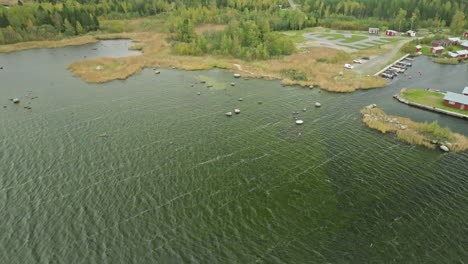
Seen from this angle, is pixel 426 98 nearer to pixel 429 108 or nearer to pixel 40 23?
pixel 429 108

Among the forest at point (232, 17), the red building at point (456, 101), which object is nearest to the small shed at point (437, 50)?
the forest at point (232, 17)

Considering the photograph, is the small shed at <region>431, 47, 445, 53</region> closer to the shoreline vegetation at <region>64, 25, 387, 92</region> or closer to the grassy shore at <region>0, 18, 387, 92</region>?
the grassy shore at <region>0, 18, 387, 92</region>

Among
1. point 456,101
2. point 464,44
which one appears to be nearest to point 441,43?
point 464,44

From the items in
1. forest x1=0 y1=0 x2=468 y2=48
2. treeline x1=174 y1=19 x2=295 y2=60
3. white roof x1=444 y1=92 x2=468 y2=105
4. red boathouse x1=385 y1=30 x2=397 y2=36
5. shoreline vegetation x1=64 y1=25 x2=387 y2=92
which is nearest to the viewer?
white roof x1=444 y1=92 x2=468 y2=105

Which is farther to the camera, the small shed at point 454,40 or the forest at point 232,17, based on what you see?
the small shed at point 454,40

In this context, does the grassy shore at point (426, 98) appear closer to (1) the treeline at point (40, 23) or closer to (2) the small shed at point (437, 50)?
(2) the small shed at point (437, 50)

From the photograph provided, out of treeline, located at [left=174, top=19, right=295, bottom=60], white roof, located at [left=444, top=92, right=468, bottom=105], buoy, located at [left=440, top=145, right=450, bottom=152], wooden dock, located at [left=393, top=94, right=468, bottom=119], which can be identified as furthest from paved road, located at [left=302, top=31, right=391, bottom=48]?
buoy, located at [left=440, top=145, right=450, bottom=152]
